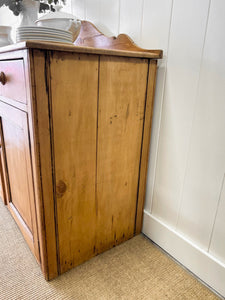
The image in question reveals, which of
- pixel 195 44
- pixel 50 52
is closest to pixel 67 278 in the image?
pixel 50 52

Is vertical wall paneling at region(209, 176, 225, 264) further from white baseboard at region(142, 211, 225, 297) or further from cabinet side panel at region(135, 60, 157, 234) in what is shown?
cabinet side panel at region(135, 60, 157, 234)

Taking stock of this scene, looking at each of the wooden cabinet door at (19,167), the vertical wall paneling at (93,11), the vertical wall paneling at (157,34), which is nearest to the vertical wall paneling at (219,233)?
the vertical wall paneling at (157,34)

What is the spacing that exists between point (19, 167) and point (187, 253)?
36.6 inches

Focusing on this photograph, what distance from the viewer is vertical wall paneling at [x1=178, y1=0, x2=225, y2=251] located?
34.1 inches

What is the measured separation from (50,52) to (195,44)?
0.58 metres

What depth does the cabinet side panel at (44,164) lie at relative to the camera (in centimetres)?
77

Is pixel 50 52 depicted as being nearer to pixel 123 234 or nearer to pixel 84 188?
pixel 84 188

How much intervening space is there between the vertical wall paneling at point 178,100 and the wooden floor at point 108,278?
0.78 ft

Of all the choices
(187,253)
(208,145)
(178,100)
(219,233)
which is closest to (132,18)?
(178,100)

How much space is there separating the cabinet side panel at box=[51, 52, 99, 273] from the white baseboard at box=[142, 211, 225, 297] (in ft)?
1.18

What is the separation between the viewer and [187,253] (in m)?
1.14

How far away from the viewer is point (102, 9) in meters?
1.30

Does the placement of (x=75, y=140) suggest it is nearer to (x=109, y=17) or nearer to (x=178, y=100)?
(x=178, y=100)

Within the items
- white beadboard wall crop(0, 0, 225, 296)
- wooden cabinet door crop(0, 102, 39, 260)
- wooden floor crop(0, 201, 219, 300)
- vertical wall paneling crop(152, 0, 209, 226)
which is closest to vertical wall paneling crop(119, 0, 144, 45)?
white beadboard wall crop(0, 0, 225, 296)
